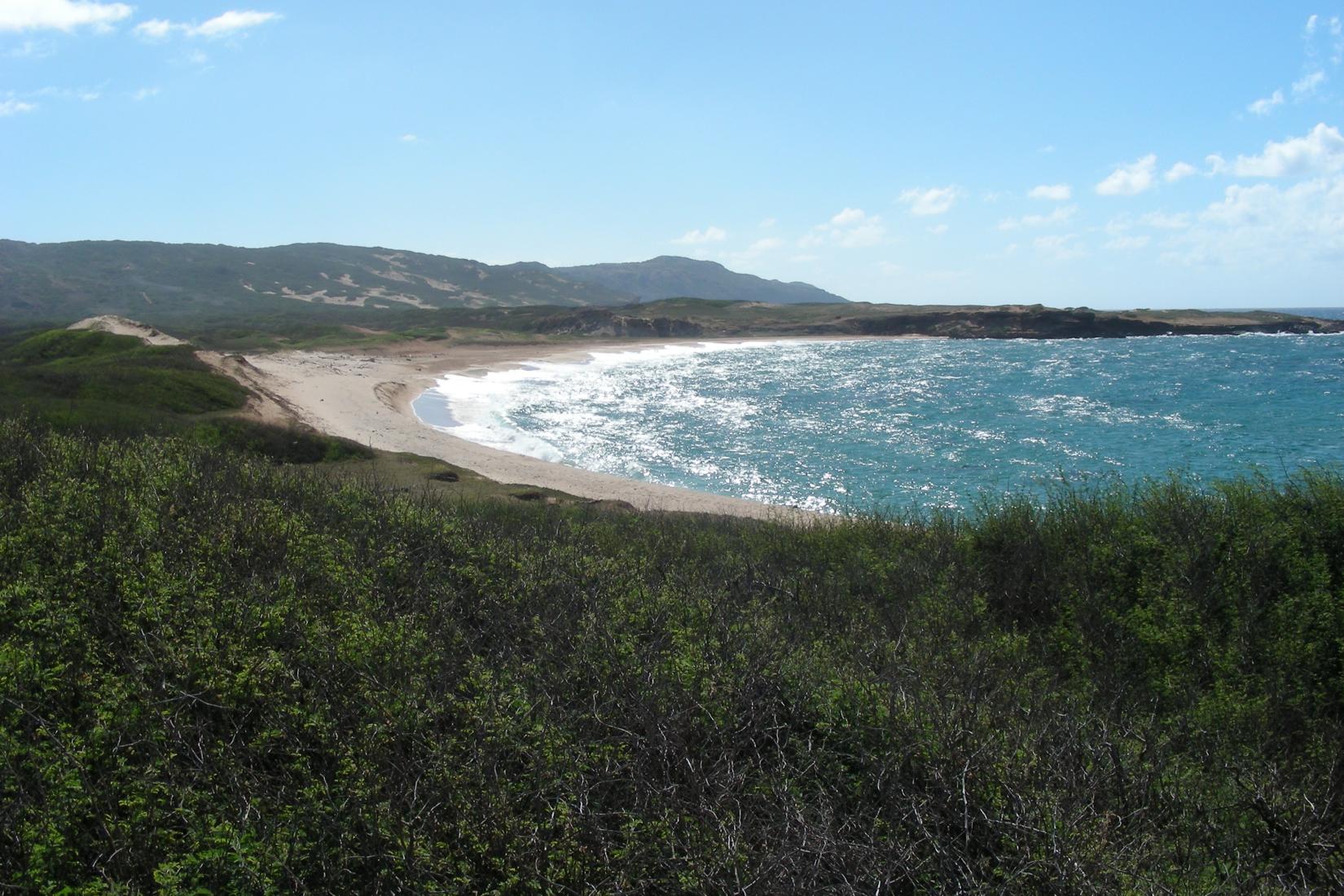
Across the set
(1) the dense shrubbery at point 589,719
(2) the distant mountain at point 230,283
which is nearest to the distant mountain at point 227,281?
(2) the distant mountain at point 230,283

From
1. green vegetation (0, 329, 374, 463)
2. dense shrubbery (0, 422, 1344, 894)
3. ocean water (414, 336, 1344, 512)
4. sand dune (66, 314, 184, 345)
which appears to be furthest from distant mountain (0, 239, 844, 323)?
dense shrubbery (0, 422, 1344, 894)

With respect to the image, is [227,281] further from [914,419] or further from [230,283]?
[914,419]

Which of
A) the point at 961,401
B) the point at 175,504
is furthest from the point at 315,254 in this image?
the point at 175,504

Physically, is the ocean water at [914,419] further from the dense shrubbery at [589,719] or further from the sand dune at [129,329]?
the sand dune at [129,329]

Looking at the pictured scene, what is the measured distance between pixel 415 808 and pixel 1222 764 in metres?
5.92

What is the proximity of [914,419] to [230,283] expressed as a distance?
473 feet

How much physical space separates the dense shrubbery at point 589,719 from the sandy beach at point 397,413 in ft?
31.9

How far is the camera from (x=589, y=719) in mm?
5133

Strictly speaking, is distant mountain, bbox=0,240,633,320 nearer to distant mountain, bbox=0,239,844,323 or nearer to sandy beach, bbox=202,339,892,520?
distant mountain, bbox=0,239,844,323

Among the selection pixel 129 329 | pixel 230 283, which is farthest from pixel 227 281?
pixel 129 329

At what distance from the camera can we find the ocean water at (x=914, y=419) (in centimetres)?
2730

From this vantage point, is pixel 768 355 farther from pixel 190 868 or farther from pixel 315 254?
pixel 315 254

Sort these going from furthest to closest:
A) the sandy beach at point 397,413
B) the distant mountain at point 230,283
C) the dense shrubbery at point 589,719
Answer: the distant mountain at point 230,283 → the sandy beach at point 397,413 → the dense shrubbery at point 589,719

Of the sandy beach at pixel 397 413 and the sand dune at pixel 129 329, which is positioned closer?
the sandy beach at pixel 397 413
